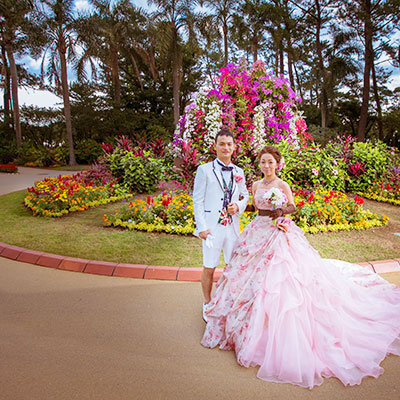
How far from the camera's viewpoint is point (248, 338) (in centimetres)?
242

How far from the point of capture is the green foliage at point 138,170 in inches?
351

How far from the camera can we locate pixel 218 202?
2893mm

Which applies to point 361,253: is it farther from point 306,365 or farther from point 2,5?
point 2,5

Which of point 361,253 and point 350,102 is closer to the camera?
point 361,253

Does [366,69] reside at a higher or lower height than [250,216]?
higher

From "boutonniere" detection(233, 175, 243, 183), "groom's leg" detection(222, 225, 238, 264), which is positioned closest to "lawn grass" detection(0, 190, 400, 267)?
"groom's leg" detection(222, 225, 238, 264)

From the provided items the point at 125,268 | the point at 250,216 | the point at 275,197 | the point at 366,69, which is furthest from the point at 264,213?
the point at 366,69

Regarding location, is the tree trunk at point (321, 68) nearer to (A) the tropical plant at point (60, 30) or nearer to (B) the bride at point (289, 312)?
(A) the tropical plant at point (60, 30)

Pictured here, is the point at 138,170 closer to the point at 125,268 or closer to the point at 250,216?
the point at 250,216

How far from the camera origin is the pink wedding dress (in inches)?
89.2

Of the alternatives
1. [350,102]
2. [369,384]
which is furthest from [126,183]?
[350,102]

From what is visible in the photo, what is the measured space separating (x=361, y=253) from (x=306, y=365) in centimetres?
283

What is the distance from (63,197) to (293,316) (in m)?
6.01

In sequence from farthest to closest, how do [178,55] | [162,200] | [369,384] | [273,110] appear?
[178,55] < [273,110] < [162,200] < [369,384]
